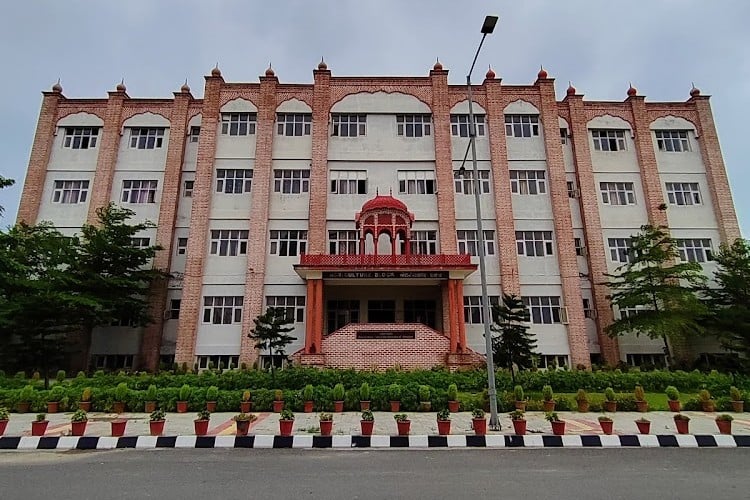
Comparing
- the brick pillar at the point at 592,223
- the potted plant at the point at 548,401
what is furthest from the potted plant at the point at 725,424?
the brick pillar at the point at 592,223

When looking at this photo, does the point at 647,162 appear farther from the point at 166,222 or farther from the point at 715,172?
the point at 166,222

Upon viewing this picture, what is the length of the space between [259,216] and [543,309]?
13.9 meters

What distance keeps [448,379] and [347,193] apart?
1072cm

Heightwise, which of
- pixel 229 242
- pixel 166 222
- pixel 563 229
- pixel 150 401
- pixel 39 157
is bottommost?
pixel 150 401

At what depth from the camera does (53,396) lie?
1138 cm

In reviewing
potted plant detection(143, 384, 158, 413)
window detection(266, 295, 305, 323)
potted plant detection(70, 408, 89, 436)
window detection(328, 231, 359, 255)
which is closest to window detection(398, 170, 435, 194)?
window detection(328, 231, 359, 255)

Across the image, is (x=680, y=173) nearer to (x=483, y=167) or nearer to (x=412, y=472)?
(x=483, y=167)

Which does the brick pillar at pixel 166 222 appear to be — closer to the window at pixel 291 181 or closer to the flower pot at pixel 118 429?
the window at pixel 291 181

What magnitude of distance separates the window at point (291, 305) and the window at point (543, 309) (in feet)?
33.5

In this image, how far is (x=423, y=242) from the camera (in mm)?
20859

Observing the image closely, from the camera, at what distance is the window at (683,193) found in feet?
73.0

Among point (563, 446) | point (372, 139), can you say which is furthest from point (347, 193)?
point (563, 446)

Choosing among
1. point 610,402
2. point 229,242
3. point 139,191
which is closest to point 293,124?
point 229,242

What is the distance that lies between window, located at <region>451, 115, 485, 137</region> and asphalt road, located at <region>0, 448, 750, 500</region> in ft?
58.1
